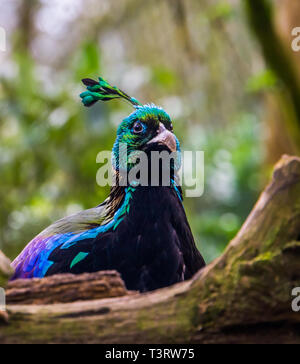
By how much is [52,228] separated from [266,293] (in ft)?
2.58

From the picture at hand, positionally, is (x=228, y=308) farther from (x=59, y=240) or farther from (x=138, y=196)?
(x=59, y=240)

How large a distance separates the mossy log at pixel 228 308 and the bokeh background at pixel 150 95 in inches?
73.5

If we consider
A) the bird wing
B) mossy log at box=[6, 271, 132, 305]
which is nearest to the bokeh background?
the bird wing

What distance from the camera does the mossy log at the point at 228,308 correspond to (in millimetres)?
1146

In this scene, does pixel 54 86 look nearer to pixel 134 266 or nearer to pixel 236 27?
pixel 236 27

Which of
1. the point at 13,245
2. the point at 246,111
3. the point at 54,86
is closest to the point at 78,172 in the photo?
the point at 13,245

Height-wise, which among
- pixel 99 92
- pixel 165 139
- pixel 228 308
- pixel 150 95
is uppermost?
pixel 150 95

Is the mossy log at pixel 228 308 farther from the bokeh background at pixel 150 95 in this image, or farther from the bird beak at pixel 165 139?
the bokeh background at pixel 150 95

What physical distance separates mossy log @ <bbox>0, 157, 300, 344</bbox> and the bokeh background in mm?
1868

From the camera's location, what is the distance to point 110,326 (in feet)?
3.83

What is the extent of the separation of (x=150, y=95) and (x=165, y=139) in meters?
4.86

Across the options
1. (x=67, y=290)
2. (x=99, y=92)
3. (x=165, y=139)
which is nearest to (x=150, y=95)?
(x=99, y=92)

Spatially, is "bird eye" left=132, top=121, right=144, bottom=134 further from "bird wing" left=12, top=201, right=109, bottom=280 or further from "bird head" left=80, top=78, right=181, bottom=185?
"bird wing" left=12, top=201, right=109, bottom=280

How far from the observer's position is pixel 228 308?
115 centimetres
